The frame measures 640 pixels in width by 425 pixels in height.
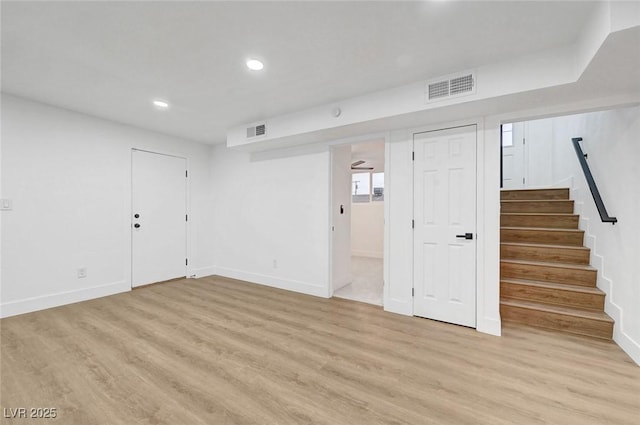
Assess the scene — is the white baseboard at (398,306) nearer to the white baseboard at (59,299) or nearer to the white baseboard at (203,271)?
the white baseboard at (203,271)

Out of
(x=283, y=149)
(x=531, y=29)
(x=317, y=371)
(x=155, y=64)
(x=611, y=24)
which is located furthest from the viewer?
(x=283, y=149)

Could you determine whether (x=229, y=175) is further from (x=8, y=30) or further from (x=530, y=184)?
(x=530, y=184)

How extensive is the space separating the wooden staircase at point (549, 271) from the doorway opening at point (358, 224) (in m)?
1.61

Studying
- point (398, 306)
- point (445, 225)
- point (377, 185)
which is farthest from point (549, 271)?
point (377, 185)

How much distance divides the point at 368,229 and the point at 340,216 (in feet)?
11.4

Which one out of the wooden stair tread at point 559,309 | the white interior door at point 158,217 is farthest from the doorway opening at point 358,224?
the white interior door at point 158,217

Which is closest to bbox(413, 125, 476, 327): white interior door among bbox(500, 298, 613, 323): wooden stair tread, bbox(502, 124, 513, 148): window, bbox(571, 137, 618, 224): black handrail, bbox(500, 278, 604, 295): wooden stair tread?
bbox(500, 298, 613, 323): wooden stair tread

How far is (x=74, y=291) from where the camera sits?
12.3 feet

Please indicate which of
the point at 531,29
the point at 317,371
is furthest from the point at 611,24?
the point at 317,371

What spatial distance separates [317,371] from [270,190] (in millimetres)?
3119

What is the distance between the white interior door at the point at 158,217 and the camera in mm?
4449

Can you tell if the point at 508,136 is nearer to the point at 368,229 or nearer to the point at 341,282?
the point at 368,229

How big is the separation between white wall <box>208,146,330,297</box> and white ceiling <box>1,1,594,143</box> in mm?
1409

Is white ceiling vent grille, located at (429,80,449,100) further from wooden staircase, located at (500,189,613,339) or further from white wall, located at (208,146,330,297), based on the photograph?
wooden staircase, located at (500,189,613,339)
